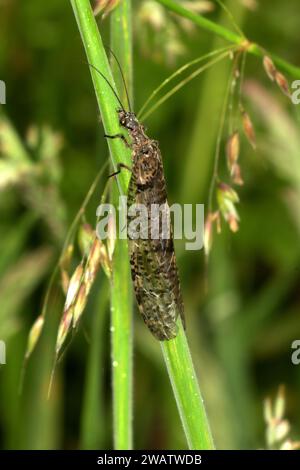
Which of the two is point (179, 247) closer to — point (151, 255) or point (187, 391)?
point (151, 255)

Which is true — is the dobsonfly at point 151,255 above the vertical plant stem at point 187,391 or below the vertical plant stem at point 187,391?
above

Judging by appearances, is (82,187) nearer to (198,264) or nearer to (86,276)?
(198,264)

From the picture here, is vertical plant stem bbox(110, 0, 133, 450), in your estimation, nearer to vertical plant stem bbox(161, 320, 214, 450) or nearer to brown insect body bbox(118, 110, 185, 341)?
brown insect body bbox(118, 110, 185, 341)

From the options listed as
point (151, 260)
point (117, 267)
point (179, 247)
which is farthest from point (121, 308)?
point (179, 247)

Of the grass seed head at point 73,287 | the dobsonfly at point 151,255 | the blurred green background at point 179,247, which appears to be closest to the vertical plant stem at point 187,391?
the dobsonfly at point 151,255

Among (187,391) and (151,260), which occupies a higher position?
(151,260)

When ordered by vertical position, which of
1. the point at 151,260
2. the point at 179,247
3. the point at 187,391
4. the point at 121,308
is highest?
the point at 179,247

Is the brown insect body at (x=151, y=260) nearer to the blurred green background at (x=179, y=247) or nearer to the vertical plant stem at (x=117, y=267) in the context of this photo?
the vertical plant stem at (x=117, y=267)

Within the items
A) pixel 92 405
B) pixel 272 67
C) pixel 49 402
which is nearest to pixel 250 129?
pixel 272 67
